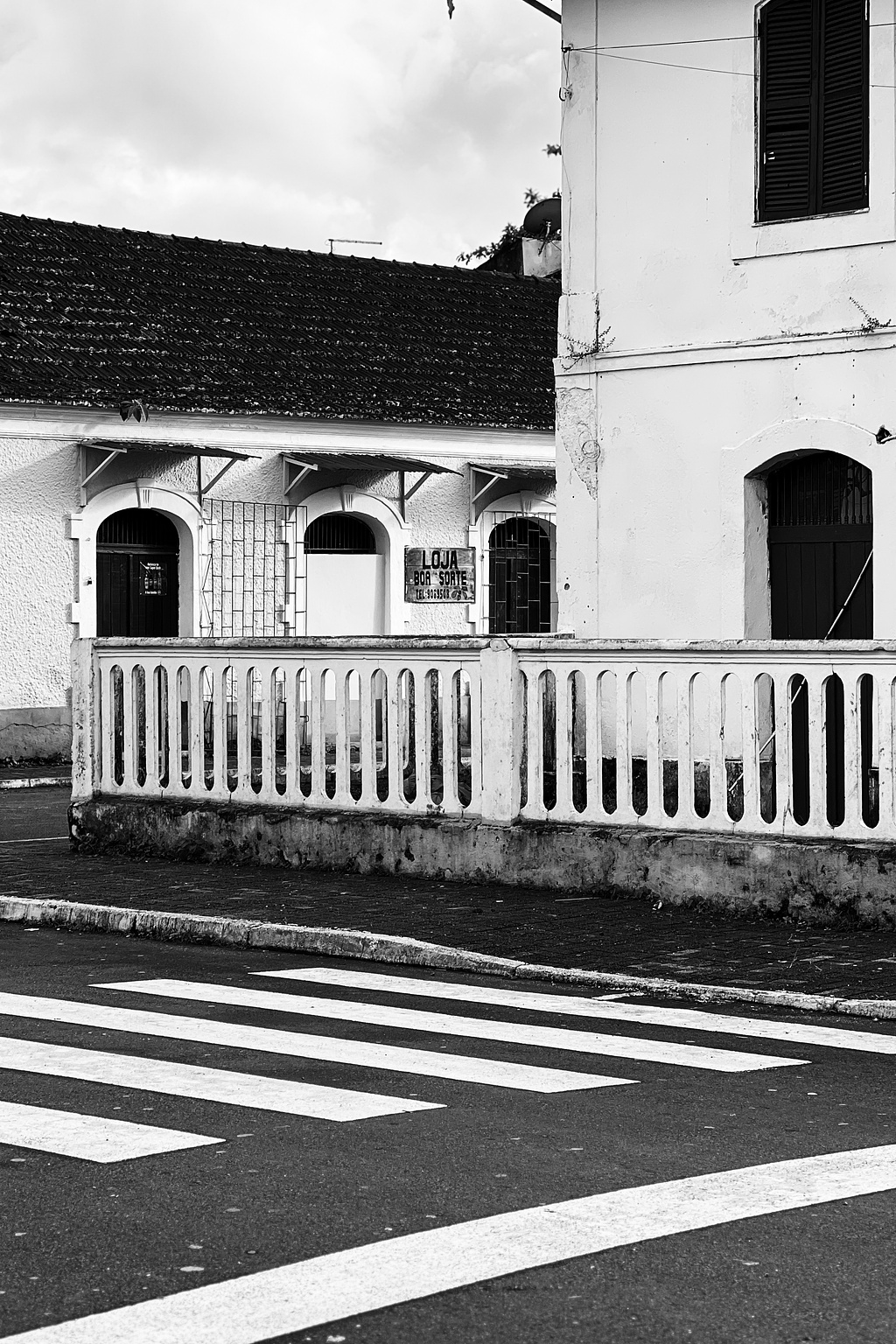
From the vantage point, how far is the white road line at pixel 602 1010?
26.6ft

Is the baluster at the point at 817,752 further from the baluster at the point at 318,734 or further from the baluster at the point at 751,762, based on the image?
the baluster at the point at 318,734

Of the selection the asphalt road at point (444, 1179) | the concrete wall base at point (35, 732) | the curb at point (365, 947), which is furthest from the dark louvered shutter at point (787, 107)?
the concrete wall base at point (35, 732)

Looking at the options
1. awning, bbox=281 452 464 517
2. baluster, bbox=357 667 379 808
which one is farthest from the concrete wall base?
baluster, bbox=357 667 379 808

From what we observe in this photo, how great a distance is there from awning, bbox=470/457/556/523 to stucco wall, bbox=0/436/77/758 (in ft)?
20.0

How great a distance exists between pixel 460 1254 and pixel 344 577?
23.4m

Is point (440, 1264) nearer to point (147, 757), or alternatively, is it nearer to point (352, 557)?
point (147, 757)

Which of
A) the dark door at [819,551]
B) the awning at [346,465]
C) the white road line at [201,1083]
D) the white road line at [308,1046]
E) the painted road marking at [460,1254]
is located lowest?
the white road line at [308,1046]

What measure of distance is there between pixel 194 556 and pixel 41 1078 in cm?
1985

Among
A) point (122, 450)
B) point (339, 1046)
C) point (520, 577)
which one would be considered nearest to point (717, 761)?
point (339, 1046)

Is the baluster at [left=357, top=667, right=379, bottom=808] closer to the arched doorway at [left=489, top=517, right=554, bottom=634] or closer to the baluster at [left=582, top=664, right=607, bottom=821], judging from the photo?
the baluster at [left=582, top=664, right=607, bottom=821]

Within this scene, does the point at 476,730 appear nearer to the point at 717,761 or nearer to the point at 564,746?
the point at 564,746

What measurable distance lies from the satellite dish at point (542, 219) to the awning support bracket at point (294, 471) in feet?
52.9

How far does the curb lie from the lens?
349 inches

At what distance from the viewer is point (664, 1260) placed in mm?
5020
